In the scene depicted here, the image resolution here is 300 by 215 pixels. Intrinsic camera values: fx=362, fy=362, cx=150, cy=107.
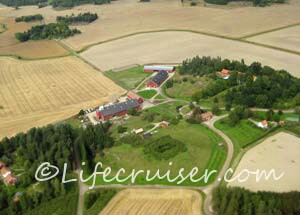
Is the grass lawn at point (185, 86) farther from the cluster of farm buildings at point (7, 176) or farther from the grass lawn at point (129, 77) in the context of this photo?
the cluster of farm buildings at point (7, 176)

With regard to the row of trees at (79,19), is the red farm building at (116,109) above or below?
below

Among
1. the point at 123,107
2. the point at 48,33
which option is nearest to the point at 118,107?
the point at 123,107

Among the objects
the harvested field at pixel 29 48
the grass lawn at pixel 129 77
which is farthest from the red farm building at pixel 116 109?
the harvested field at pixel 29 48

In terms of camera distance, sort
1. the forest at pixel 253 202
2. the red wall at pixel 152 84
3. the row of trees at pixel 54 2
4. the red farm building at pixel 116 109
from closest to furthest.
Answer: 1. the forest at pixel 253 202
2. the red farm building at pixel 116 109
3. the red wall at pixel 152 84
4. the row of trees at pixel 54 2

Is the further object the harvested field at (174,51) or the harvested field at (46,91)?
the harvested field at (174,51)

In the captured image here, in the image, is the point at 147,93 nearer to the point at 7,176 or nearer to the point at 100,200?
the point at 7,176

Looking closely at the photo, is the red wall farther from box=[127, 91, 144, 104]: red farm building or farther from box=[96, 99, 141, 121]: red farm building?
box=[96, 99, 141, 121]: red farm building

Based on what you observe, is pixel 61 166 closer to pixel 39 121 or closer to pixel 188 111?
pixel 39 121
